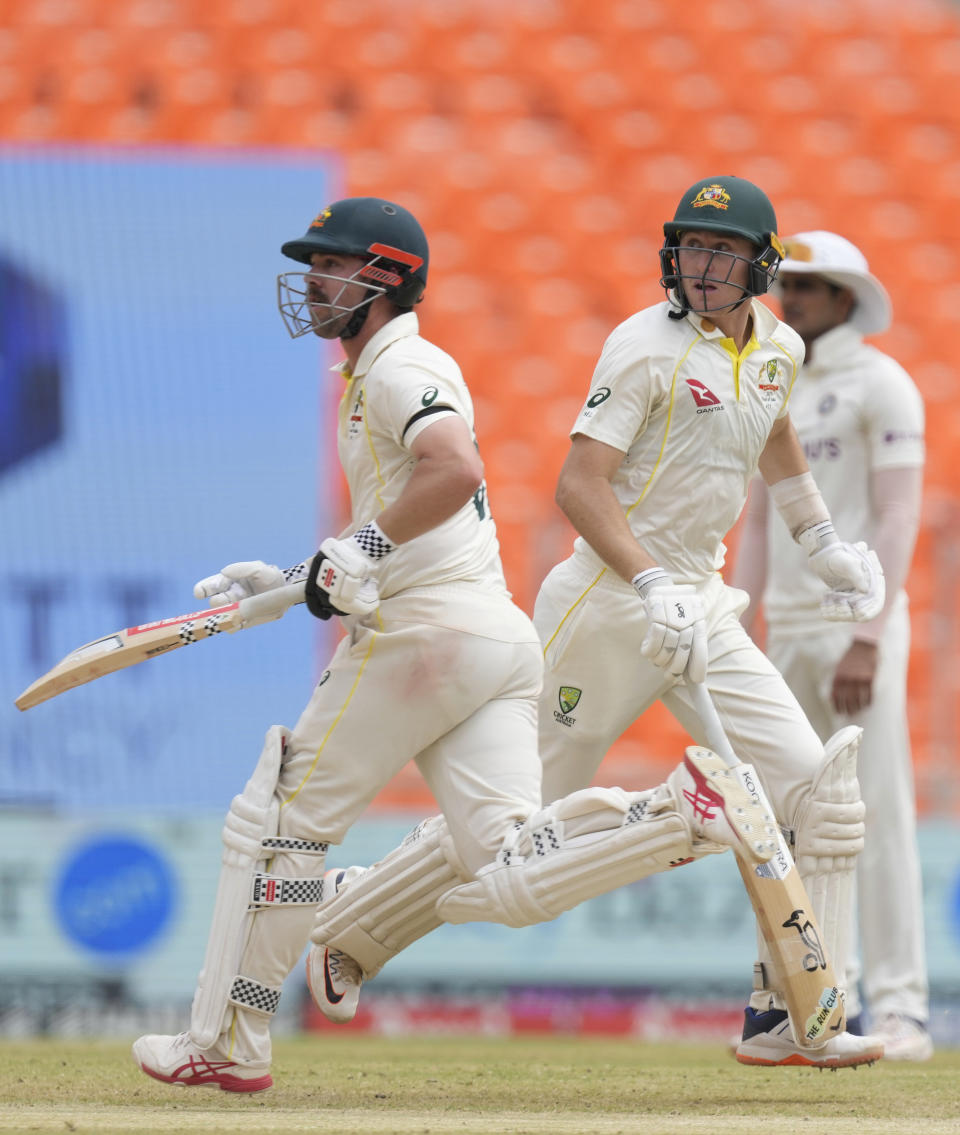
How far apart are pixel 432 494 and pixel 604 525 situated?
41 cm

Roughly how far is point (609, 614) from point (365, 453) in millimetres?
647

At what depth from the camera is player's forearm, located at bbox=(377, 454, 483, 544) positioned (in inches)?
144

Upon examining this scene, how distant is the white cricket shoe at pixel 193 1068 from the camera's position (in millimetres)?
3826

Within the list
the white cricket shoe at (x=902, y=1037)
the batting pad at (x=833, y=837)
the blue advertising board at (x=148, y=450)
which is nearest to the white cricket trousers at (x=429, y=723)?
the batting pad at (x=833, y=837)

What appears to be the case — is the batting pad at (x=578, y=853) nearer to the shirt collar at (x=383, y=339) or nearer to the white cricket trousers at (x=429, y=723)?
the white cricket trousers at (x=429, y=723)

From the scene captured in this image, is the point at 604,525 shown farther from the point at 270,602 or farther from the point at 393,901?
the point at 393,901

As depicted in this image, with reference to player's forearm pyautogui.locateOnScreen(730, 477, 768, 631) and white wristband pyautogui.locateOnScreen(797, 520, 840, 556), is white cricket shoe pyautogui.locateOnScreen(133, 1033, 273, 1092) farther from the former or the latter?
player's forearm pyautogui.locateOnScreen(730, 477, 768, 631)

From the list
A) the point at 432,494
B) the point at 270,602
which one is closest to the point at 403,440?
the point at 432,494

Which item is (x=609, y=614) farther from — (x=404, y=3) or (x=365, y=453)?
(x=404, y=3)

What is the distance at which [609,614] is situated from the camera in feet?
13.3

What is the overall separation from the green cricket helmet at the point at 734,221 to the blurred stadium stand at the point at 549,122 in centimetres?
506

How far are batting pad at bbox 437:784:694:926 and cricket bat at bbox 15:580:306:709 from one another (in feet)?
2.22

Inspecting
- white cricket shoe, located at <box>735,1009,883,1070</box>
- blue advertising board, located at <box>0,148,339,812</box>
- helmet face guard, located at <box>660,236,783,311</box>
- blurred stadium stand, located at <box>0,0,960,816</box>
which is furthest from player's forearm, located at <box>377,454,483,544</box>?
blurred stadium stand, located at <box>0,0,960,816</box>

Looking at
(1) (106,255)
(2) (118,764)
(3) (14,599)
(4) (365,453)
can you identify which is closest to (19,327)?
(1) (106,255)
